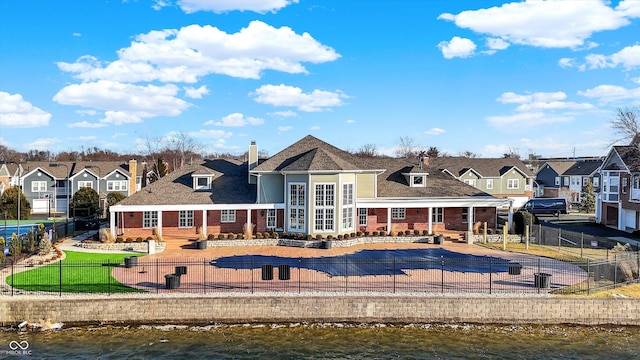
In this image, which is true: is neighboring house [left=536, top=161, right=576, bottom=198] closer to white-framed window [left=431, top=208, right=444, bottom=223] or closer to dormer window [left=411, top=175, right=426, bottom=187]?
white-framed window [left=431, top=208, right=444, bottom=223]

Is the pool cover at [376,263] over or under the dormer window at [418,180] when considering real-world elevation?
under

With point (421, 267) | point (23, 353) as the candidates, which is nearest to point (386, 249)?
point (421, 267)

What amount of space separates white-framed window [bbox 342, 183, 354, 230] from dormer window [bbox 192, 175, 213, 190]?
11257 mm

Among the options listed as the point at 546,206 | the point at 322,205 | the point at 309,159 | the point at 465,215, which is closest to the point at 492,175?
the point at 546,206

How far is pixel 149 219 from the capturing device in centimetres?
3594

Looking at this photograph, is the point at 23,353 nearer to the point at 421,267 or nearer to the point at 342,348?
the point at 342,348

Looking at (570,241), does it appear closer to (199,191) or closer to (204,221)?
(204,221)

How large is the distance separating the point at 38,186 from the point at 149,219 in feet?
107

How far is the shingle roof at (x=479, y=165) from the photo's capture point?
214ft

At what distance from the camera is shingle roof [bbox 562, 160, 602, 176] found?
2714 inches

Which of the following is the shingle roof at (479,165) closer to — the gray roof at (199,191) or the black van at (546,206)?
the black van at (546,206)

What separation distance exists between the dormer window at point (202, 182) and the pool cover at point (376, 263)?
10.6 meters

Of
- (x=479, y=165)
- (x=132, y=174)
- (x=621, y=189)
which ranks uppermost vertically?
(x=479, y=165)

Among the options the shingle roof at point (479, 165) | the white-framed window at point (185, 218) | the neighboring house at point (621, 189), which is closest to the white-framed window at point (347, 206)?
the white-framed window at point (185, 218)
